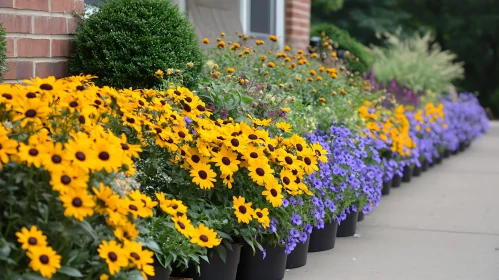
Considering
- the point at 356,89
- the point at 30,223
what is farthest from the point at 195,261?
the point at 356,89

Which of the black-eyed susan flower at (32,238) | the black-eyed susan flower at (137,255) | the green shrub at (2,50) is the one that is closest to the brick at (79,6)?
the green shrub at (2,50)

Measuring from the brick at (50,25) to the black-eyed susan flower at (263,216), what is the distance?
219 centimetres

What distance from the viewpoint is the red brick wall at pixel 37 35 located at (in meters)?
5.26

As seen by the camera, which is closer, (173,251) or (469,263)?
(173,251)

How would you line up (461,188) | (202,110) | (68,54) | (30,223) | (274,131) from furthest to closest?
(461,188) → (68,54) → (274,131) → (202,110) → (30,223)

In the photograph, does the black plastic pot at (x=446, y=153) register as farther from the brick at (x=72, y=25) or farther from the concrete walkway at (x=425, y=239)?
the brick at (x=72, y=25)

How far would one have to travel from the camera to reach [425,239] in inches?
246

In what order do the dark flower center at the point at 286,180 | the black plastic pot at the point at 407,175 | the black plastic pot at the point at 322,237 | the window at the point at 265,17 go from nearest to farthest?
the dark flower center at the point at 286,180 → the black plastic pot at the point at 322,237 → the black plastic pot at the point at 407,175 → the window at the point at 265,17

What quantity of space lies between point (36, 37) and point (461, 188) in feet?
17.2

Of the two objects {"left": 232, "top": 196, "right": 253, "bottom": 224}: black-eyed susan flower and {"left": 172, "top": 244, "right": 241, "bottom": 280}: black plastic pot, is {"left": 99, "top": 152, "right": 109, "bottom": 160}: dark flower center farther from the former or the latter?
{"left": 172, "top": 244, "right": 241, "bottom": 280}: black plastic pot

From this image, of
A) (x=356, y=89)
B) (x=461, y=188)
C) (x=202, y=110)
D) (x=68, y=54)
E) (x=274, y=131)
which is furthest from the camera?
(x=461, y=188)

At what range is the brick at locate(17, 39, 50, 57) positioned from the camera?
17.6ft

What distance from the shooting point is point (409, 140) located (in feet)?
28.2

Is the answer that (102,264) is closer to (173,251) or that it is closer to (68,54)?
(173,251)
